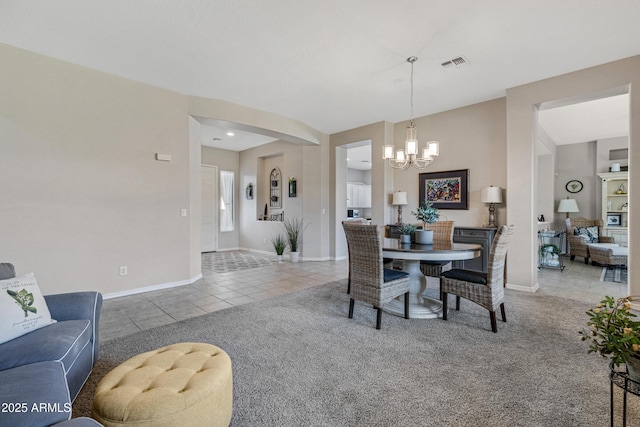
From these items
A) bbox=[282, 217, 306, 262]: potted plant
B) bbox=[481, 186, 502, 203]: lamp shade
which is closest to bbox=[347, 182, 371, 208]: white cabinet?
bbox=[282, 217, 306, 262]: potted plant

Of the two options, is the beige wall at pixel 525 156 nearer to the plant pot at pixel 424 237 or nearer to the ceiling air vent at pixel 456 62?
the ceiling air vent at pixel 456 62

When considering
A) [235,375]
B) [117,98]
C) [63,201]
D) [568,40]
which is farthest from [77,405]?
[568,40]

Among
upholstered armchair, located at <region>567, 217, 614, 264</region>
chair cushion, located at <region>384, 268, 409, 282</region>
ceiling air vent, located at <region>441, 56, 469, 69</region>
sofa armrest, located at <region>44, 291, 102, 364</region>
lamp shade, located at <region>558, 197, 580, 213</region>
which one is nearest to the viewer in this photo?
sofa armrest, located at <region>44, 291, 102, 364</region>

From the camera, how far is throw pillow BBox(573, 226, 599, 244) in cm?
603

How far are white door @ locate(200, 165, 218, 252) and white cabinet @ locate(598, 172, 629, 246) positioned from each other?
30.5 feet

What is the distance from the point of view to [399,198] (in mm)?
5336

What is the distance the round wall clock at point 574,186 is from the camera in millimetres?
6977

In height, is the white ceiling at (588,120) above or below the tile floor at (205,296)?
above

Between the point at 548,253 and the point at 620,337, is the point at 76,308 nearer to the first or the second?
the point at 620,337

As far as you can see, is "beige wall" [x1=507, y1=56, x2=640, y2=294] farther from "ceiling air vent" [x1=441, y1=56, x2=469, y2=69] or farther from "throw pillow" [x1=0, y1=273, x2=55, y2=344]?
"throw pillow" [x1=0, y1=273, x2=55, y2=344]

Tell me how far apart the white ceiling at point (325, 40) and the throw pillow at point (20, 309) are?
2257 millimetres

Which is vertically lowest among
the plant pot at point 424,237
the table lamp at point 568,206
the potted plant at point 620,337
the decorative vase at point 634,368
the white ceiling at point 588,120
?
the decorative vase at point 634,368

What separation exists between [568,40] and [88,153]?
539 cm

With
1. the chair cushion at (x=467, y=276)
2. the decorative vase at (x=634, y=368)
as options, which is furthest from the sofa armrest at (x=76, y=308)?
the chair cushion at (x=467, y=276)
